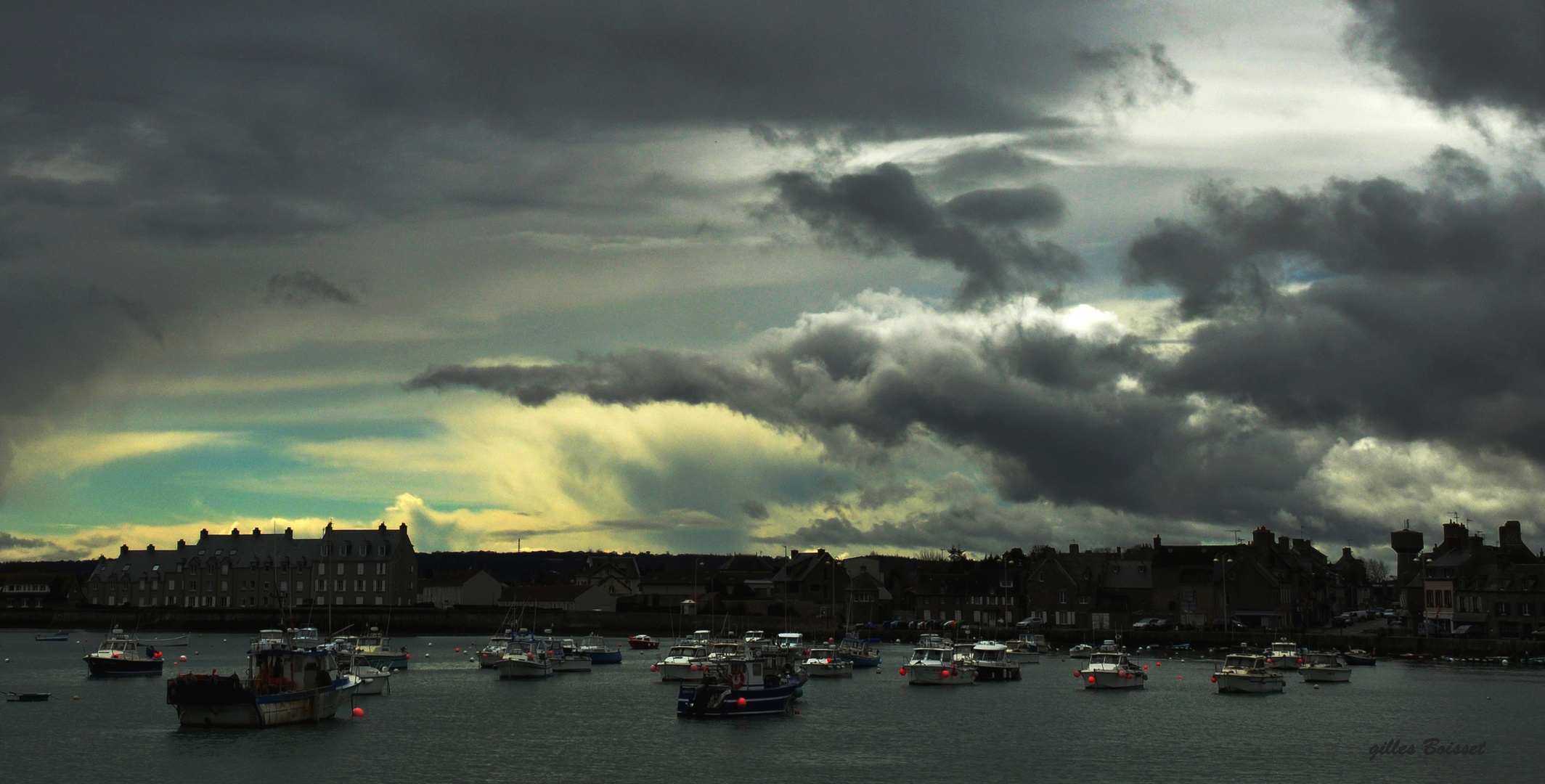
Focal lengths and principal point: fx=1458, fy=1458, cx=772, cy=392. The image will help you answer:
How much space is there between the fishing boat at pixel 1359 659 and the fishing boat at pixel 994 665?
111 ft

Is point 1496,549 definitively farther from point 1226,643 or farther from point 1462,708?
point 1462,708

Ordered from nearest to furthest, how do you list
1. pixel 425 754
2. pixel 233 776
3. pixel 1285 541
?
pixel 233 776, pixel 425 754, pixel 1285 541

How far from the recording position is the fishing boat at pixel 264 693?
6275cm

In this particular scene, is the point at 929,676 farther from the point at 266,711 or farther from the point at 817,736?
the point at 266,711

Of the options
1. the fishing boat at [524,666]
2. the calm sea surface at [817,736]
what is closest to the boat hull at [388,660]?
the fishing boat at [524,666]

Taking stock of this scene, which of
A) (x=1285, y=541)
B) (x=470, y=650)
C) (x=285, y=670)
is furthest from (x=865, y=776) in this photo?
(x=1285, y=541)

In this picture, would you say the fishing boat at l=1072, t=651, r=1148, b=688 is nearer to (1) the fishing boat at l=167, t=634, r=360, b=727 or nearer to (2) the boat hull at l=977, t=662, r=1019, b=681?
(2) the boat hull at l=977, t=662, r=1019, b=681

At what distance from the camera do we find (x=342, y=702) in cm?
7275

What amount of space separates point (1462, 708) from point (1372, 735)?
736 inches

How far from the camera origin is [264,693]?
6325 centimetres

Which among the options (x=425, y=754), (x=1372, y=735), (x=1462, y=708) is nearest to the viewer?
(x=425, y=754)

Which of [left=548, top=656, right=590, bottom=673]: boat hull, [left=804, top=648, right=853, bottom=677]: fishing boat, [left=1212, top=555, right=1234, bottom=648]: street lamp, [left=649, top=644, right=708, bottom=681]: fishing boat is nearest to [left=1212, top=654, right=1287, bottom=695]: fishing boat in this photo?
[left=804, top=648, right=853, bottom=677]: fishing boat

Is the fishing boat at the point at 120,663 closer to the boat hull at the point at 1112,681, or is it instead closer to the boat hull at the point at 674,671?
the boat hull at the point at 674,671

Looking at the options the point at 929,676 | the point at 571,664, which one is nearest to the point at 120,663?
the point at 571,664
